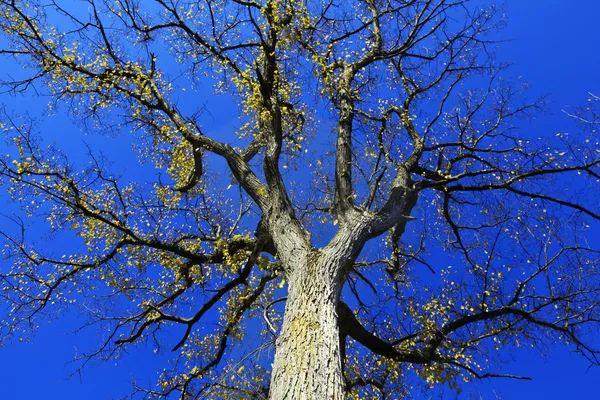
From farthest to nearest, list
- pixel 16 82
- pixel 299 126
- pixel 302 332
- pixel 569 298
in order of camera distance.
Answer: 1. pixel 299 126
2. pixel 16 82
3. pixel 569 298
4. pixel 302 332

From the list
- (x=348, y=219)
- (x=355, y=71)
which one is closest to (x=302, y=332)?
(x=348, y=219)

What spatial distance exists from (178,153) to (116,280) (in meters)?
2.55

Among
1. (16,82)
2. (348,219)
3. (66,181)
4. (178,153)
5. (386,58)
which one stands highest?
(386,58)

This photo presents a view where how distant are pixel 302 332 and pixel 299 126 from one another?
6175mm

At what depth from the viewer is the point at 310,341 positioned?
3871 mm

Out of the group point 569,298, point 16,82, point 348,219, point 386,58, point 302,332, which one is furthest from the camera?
point 386,58

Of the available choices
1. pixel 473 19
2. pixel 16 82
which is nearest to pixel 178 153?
pixel 16 82

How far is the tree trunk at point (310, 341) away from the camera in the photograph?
347 centimetres

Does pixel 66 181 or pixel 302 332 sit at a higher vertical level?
pixel 66 181

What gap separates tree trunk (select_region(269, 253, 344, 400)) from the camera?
11.4 ft

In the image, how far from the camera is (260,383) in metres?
7.32

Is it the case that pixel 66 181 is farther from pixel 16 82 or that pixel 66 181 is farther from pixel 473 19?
pixel 473 19

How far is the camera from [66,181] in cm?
614

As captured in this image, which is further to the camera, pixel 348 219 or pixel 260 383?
pixel 260 383
